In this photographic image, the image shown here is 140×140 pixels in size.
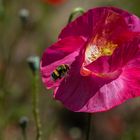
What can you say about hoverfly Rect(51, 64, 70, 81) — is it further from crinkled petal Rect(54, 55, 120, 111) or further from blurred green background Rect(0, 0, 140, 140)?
blurred green background Rect(0, 0, 140, 140)

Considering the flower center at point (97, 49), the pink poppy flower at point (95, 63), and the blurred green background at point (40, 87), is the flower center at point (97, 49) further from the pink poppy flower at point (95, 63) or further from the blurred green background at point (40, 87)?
the blurred green background at point (40, 87)

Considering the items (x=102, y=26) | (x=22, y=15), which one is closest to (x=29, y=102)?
(x=22, y=15)

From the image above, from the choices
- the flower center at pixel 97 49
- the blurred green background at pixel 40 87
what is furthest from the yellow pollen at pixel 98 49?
the blurred green background at pixel 40 87

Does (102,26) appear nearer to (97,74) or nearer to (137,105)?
(97,74)

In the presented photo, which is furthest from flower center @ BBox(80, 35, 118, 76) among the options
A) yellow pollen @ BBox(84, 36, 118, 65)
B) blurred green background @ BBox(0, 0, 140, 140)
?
blurred green background @ BBox(0, 0, 140, 140)

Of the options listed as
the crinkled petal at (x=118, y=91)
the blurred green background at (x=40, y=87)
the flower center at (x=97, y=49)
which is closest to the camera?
the crinkled petal at (x=118, y=91)

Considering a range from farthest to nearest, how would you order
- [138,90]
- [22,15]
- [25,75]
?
[25,75]
[22,15]
[138,90]

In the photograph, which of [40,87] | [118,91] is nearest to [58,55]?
[118,91]
